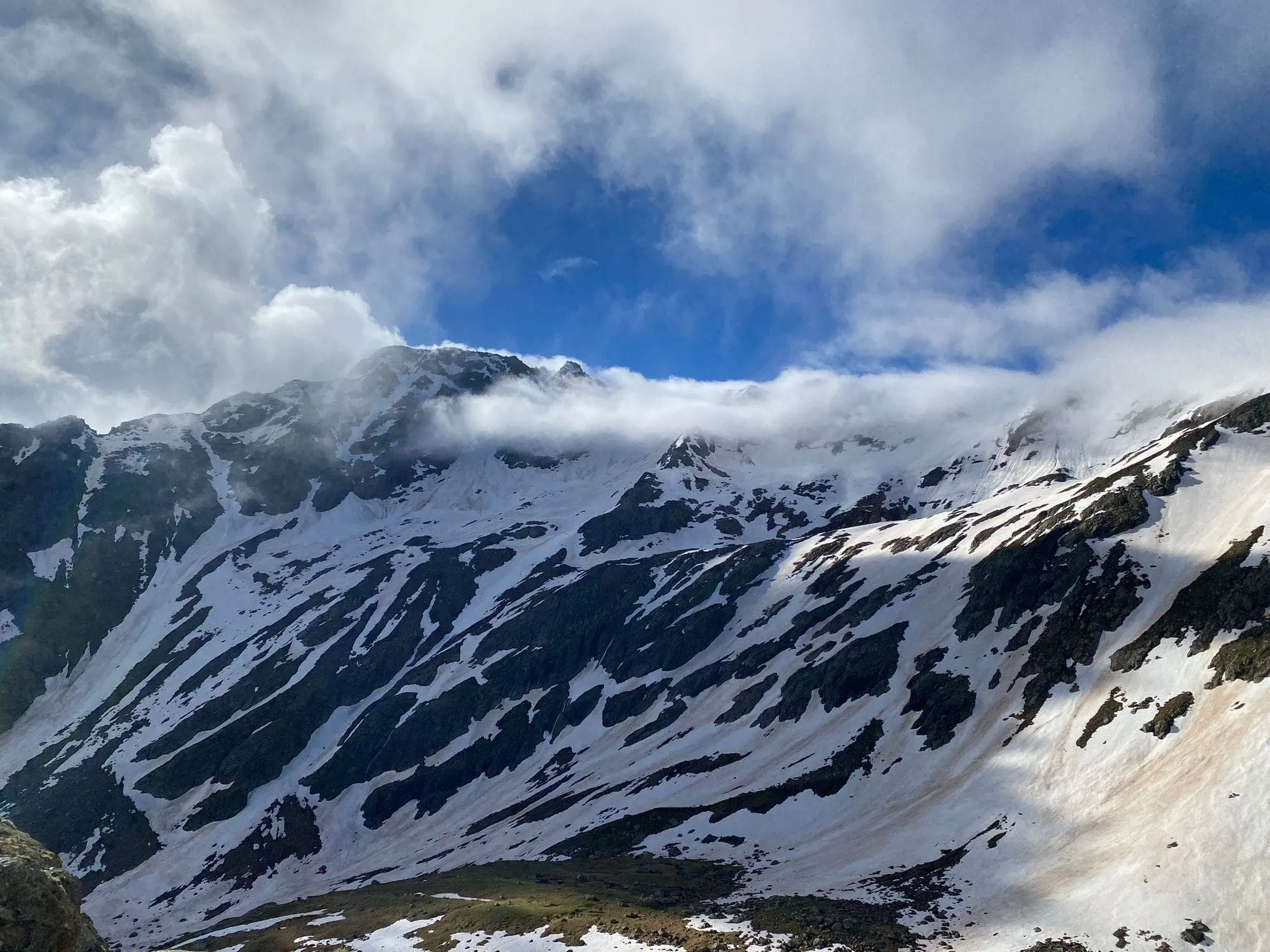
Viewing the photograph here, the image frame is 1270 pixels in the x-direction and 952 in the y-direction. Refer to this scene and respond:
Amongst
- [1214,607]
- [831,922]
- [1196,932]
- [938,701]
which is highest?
[1214,607]

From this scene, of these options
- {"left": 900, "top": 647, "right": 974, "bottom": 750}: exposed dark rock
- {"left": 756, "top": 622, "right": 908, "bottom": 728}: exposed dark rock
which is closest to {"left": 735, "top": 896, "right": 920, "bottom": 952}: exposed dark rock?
{"left": 900, "top": 647, "right": 974, "bottom": 750}: exposed dark rock

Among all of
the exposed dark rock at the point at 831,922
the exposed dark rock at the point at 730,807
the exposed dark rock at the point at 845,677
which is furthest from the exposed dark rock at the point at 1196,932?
the exposed dark rock at the point at 845,677

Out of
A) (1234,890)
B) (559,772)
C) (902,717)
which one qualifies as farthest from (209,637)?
(1234,890)

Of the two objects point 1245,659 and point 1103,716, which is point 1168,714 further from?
point 1245,659

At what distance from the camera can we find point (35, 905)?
63.1 feet

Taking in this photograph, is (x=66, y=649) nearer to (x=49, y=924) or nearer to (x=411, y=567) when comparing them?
(x=411, y=567)

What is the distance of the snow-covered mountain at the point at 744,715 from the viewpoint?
162 ft

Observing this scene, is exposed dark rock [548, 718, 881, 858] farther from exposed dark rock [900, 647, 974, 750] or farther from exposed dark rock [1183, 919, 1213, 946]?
exposed dark rock [1183, 919, 1213, 946]

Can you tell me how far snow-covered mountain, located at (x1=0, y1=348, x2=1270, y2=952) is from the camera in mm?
49281

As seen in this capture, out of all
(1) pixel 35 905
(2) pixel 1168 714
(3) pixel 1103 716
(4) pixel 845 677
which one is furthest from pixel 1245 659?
(1) pixel 35 905

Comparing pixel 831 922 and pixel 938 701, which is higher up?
pixel 938 701

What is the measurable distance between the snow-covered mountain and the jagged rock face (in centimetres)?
3823

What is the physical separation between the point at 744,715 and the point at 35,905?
3430 inches

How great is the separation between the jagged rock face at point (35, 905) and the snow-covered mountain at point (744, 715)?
38.2 meters
